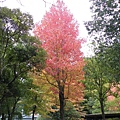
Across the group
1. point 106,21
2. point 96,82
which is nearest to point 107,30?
point 106,21

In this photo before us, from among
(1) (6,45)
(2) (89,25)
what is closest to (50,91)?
(1) (6,45)

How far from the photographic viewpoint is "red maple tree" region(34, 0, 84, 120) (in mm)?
11797

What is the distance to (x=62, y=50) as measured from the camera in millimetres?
12062

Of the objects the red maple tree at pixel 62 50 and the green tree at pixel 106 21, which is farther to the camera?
the red maple tree at pixel 62 50

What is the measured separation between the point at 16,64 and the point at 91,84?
6705mm

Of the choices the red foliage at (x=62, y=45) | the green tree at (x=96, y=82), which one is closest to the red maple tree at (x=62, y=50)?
the red foliage at (x=62, y=45)

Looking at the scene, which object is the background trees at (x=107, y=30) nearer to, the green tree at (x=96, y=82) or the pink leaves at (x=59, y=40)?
the pink leaves at (x=59, y=40)

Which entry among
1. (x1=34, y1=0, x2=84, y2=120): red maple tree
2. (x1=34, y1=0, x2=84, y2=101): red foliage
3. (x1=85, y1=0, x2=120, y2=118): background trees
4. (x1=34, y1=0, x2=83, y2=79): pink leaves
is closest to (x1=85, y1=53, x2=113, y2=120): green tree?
(x1=34, y1=0, x2=84, y2=120): red maple tree

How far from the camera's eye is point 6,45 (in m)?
9.77

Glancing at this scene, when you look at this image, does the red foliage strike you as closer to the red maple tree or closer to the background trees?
the red maple tree

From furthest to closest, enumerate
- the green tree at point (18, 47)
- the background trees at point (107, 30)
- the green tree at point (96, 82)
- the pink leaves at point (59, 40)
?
1. the green tree at point (96, 82)
2. the pink leaves at point (59, 40)
3. the green tree at point (18, 47)
4. the background trees at point (107, 30)

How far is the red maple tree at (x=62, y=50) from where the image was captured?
11.8m

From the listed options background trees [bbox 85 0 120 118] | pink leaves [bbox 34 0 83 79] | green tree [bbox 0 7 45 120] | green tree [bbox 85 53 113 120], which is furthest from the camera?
green tree [bbox 85 53 113 120]

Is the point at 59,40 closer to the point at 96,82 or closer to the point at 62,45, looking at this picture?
the point at 62,45
